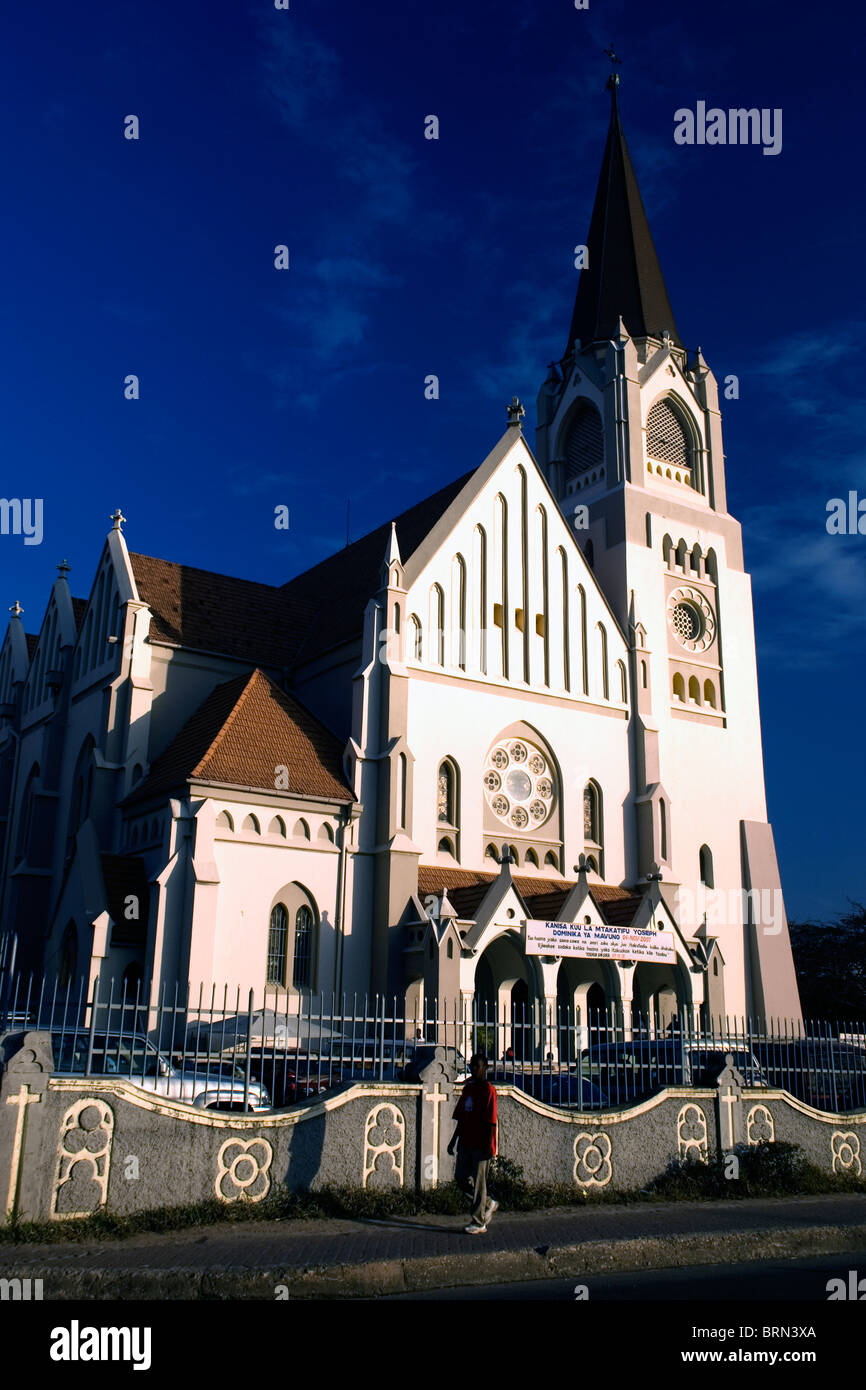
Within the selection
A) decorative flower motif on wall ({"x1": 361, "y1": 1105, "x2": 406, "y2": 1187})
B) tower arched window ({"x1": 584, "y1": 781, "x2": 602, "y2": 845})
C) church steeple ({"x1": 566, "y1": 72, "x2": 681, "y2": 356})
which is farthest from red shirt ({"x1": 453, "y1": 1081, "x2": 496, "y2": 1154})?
church steeple ({"x1": 566, "y1": 72, "x2": 681, "y2": 356})

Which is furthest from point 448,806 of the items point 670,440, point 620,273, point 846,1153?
point 620,273

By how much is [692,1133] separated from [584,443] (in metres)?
31.9

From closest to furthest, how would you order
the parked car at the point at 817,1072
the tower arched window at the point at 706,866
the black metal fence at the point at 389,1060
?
the black metal fence at the point at 389,1060 < the parked car at the point at 817,1072 < the tower arched window at the point at 706,866

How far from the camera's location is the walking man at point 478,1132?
12.5 meters

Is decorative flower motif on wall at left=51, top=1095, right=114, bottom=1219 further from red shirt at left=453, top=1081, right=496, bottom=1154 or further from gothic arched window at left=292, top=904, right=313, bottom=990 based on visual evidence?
gothic arched window at left=292, top=904, right=313, bottom=990

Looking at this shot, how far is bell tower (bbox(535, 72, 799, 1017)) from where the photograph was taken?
37.4m

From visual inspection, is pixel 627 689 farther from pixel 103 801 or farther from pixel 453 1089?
pixel 453 1089

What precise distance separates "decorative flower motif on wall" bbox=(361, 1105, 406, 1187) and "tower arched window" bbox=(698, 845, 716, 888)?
25.4 meters

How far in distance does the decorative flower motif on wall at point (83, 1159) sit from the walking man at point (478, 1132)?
147 inches

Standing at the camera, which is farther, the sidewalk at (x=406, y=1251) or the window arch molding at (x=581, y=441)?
the window arch molding at (x=581, y=441)

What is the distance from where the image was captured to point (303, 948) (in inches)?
1129

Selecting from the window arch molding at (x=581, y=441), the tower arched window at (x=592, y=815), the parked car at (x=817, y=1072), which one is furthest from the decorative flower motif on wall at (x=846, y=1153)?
the window arch molding at (x=581, y=441)

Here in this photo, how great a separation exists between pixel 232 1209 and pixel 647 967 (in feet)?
72.6

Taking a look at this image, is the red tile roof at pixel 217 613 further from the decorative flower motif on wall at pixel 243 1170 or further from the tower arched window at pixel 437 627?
the decorative flower motif on wall at pixel 243 1170
